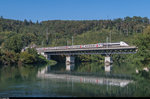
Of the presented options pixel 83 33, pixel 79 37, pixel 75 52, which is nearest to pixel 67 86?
pixel 75 52

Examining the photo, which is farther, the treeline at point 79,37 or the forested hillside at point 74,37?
the forested hillside at point 74,37

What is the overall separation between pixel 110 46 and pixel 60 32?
82925 millimetres

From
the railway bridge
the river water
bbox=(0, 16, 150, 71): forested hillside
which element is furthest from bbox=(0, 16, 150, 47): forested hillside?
the river water

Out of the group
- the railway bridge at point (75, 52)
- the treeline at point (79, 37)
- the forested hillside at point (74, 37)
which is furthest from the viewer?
the railway bridge at point (75, 52)

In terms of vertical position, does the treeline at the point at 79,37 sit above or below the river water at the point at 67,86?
above

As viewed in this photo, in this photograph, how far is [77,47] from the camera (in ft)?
320

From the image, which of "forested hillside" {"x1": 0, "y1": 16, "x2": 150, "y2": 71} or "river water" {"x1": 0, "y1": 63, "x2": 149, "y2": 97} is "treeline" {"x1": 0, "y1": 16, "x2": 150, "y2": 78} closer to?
"forested hillside" {"x1": 0, "y1": 16, "x2": 150, "y2": 71}

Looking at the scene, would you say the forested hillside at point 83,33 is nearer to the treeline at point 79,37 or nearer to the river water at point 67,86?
the treeline at point 79,37

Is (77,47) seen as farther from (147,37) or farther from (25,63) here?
(147,37)

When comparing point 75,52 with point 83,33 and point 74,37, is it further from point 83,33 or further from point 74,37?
point 83,33

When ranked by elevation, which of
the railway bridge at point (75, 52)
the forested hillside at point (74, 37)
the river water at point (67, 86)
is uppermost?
the forested hillside at point (74, 37)

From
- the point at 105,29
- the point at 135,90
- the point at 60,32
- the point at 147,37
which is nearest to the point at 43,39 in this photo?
the point at 60,32

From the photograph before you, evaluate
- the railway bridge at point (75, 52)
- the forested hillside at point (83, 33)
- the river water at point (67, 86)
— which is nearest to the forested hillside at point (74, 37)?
the forested hillside at point (83, 33)

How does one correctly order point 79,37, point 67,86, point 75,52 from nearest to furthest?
point 67,86 < point 75,52 < point 79,37
